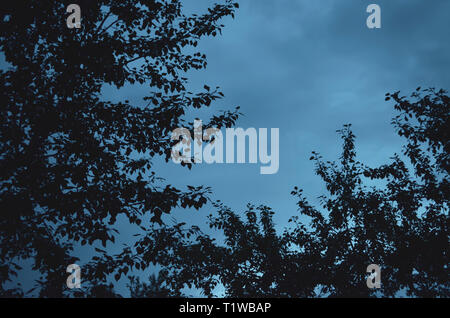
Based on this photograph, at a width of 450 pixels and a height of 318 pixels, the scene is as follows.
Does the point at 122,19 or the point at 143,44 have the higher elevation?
the point at 122,19

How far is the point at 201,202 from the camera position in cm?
691

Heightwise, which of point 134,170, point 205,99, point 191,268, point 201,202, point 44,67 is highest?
point 44,67

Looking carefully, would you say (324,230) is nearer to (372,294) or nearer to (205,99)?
(372,294)

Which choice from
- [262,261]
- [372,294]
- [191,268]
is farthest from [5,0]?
[372,294]

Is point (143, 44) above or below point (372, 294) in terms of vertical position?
above

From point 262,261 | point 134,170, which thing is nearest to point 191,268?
point 262,261

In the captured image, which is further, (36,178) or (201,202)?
(201,202)

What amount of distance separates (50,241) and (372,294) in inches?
461

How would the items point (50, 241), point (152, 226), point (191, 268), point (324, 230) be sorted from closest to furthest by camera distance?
point (50, 241) → point (152, 226) → point (191, 268) → point (324, 230)

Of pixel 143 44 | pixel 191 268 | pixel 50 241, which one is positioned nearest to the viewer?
pixel 50 241

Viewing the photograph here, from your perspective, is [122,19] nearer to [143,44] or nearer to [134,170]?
[143,44]

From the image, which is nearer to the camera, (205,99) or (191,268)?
(205,99)

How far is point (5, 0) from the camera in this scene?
6598 millimetres

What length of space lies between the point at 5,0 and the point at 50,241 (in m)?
4.69
